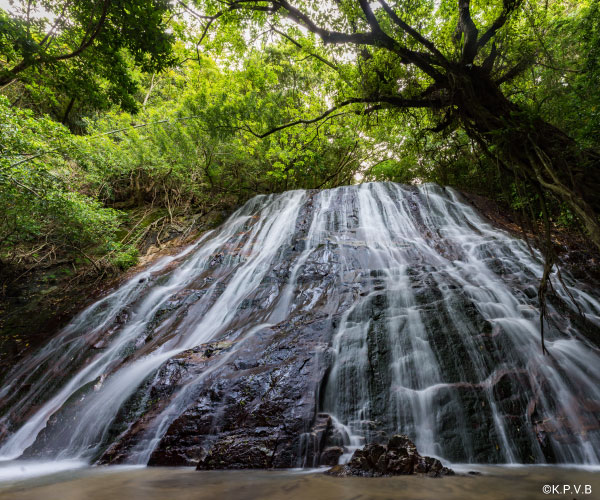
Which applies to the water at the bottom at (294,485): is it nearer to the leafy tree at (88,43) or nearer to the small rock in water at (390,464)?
the small rock in water at (390,464)

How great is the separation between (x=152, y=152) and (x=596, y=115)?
468 inches

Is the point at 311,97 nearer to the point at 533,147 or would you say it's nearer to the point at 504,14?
the point at 504,14

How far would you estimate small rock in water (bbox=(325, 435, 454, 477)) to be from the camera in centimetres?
205

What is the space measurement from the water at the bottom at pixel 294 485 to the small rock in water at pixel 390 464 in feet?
0.26

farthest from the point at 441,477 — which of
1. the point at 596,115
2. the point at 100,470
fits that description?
the point at 596,115

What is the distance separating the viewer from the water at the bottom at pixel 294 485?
68.7 inches

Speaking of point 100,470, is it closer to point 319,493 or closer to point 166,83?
point 319,493

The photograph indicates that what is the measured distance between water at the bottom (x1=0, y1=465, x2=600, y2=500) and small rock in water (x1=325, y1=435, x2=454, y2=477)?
8cm

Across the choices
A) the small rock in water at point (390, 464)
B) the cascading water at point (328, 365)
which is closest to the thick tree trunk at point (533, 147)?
the cascading water at point (328, 365)

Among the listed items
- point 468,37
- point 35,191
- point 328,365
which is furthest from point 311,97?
point 328,365

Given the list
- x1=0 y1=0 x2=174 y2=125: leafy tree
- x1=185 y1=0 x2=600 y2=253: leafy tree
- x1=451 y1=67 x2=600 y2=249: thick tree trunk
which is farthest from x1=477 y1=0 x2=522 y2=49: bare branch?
x1=0 y1=0 x2=174 y2=125: leafy tree

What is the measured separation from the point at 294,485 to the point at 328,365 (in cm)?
171

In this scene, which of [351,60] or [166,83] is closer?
[351,60]

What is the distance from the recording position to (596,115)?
404cm
